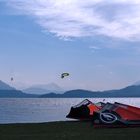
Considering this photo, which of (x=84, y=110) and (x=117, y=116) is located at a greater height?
(x=84, y=110)

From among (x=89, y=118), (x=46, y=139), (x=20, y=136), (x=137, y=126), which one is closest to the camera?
(x=46, y=139)

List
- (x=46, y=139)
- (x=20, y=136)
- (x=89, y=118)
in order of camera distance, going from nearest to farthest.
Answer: (x=46, y=139)
(x=20, y=136)
(x=89, y=118)

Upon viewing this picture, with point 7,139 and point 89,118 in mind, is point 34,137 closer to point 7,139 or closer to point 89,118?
point 7,139

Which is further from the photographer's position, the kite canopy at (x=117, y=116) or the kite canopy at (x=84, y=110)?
the kite canopy at (x=84, y=110)

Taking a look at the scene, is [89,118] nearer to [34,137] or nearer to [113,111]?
[113,111]

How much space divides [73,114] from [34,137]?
1743 centimetres

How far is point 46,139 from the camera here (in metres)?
24.5

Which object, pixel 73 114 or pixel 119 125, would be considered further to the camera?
pixel 73 114

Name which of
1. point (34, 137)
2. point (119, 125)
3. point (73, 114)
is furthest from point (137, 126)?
point (73, 114)

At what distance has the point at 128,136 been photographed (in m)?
24.7

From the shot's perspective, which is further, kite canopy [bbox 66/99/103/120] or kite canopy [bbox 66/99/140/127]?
kite canopy [bbox 66/99/103/120]

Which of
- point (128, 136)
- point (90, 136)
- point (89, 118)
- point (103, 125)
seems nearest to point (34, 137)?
point (90, 136)

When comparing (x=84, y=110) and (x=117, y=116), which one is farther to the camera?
(x=84, y=110)

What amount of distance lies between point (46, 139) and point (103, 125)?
324 inches
